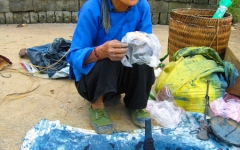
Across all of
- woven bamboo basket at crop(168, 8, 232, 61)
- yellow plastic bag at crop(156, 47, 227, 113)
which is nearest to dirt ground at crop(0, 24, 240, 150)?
yellow plastic bag at crop(156, 47, 227, 113)

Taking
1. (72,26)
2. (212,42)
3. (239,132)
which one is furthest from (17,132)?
(72,26)

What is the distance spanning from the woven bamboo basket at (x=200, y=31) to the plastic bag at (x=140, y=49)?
117 cm

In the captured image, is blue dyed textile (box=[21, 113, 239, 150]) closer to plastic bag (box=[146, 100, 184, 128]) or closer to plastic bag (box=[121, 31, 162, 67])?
plastic bag (box=[146, 100, 184, 128])

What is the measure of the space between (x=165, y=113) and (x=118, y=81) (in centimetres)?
43

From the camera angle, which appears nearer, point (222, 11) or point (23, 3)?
point (222, 11)

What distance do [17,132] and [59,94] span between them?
24.8 inches

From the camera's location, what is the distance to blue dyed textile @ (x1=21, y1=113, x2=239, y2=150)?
175 centimetres

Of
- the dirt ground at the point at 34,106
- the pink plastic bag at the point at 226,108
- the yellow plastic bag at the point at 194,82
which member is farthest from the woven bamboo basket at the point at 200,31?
the dirt ground at the point at 34,106

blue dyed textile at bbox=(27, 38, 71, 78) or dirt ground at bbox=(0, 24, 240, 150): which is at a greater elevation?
blue dyed textile at bbox=(27, 38, 71, 78)

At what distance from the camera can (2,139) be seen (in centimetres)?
178

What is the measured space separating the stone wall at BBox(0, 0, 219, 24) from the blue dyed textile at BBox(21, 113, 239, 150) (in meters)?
3.50

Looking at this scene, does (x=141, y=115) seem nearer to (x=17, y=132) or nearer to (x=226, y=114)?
(x=226, y=114)

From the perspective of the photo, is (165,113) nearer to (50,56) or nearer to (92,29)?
(92,29)

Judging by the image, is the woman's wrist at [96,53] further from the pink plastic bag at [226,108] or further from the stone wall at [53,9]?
the stone wall at [53,9]
